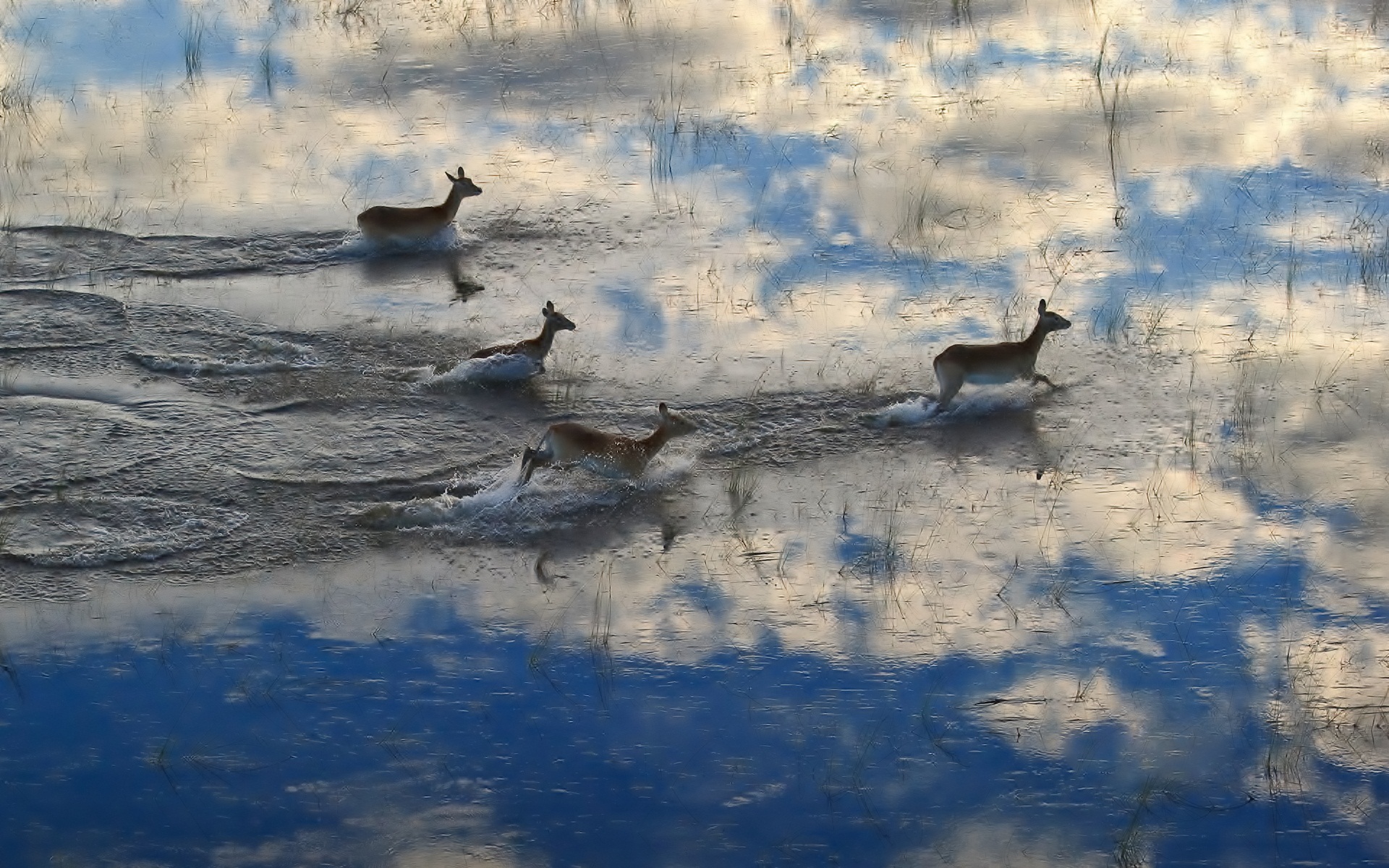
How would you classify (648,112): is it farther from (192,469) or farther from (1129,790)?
(1129,790)

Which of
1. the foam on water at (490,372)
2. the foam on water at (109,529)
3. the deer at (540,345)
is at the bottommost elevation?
the foam on water at (109,529)

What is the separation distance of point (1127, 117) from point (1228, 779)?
30.6 ft

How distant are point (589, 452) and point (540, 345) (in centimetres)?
168

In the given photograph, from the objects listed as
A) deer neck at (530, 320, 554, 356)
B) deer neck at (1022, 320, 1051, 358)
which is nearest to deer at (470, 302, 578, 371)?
deer neck at (530, 320, 554, 356)

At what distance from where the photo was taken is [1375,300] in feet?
40.0

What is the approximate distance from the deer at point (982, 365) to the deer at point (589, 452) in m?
1.72

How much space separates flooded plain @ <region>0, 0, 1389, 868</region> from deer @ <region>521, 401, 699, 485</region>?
0.15 metres

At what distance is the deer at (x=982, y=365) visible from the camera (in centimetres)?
1052

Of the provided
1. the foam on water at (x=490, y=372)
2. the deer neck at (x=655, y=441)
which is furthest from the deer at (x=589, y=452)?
the foam on water at (x=490, y=372)

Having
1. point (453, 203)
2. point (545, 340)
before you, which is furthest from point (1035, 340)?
point (453, 203)

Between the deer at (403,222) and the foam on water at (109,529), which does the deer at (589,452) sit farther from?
the deer at (403,222)

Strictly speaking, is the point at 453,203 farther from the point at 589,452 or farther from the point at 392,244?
the point at 589,452

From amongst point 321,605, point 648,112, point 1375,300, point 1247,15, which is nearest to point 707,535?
point 321,605

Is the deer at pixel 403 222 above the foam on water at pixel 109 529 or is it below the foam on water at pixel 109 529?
above
